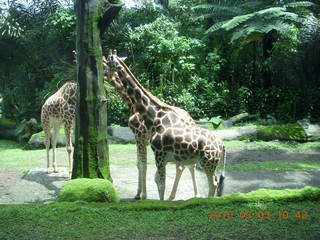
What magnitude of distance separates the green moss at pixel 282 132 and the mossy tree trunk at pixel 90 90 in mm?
8269

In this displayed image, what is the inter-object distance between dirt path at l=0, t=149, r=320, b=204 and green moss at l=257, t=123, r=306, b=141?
428 cm

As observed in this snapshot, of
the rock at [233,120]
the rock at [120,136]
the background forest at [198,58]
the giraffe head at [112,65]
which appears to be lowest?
the rock at [120,136]

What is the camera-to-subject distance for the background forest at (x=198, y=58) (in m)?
15.2

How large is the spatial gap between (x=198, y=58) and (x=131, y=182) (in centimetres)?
1121

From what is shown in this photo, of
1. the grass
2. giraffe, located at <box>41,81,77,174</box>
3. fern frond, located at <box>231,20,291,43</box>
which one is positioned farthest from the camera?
fern frond, located at <box>231,20,291,43</box>

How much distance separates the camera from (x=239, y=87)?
17.8 meters

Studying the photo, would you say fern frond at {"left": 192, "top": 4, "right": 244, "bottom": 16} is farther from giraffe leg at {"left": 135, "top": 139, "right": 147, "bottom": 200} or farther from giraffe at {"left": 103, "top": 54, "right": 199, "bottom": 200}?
giraffe leg at {"left": 135, "top": 139, "right": 147, "bottom": 200}

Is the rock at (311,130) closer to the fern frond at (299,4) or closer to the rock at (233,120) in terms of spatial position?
the rock at (233,120)

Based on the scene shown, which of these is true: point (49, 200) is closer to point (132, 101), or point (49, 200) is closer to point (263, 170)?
point (132, 101)

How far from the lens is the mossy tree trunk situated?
649 centimetres

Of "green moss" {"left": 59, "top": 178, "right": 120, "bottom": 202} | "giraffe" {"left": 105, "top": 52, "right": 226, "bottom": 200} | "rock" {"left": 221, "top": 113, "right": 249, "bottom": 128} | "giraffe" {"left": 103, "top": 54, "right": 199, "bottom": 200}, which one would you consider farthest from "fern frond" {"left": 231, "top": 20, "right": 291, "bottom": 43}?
"green moss" {"left": 59, "top": 178, "right": 120, "bottom": 202}

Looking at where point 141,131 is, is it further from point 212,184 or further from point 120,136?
point 120,136

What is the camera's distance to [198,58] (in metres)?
18.3

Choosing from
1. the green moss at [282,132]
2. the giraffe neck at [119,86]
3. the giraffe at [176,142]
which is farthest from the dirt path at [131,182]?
the green moss at [282,132]
